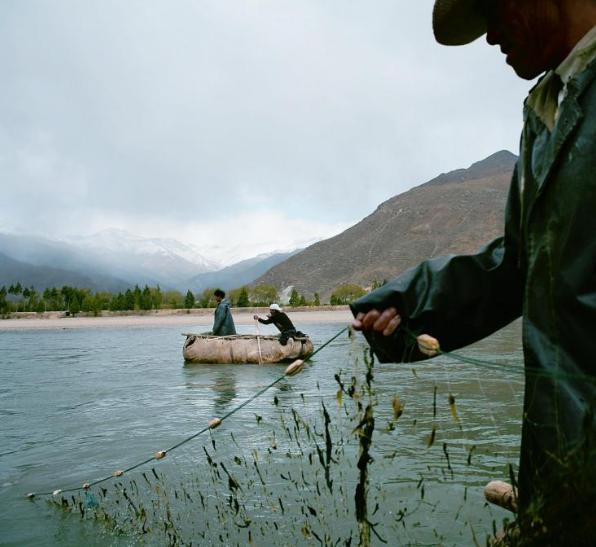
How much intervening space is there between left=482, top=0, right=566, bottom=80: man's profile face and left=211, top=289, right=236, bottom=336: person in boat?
1607 centimetres

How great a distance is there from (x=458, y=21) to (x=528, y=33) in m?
0.43

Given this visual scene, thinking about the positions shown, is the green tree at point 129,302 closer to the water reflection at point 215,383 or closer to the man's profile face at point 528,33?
the water reflection at point 215,383

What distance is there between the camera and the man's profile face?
179 cm

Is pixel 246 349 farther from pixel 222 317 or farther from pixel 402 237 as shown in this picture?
pixel 402 237

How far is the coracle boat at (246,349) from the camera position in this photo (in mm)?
18219

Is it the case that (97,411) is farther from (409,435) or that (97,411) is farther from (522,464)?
(522,464)

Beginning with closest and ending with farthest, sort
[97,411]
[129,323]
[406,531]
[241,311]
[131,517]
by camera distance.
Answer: [406,531]
[131,517]
[97,411]
[129,323]
[241,311]

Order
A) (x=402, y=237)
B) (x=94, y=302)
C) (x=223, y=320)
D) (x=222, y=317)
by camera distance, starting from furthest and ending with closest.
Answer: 1. (x=402, y=237)
2. (x=94, y=302)
3. (x=223, y=320)
4. (x=222, y=317)

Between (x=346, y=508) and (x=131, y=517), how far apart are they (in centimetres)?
200

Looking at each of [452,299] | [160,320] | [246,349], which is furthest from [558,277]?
[160,320]

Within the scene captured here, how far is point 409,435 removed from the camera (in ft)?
27.4

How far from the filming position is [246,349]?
18297mm

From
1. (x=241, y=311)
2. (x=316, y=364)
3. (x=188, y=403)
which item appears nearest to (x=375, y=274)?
(x=241, y=311)

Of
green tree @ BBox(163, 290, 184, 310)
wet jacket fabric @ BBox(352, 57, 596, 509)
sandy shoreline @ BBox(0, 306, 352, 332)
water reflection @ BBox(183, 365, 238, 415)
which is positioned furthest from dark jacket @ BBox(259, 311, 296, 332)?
green tree @ BBox(163, 290, 184, 310)
